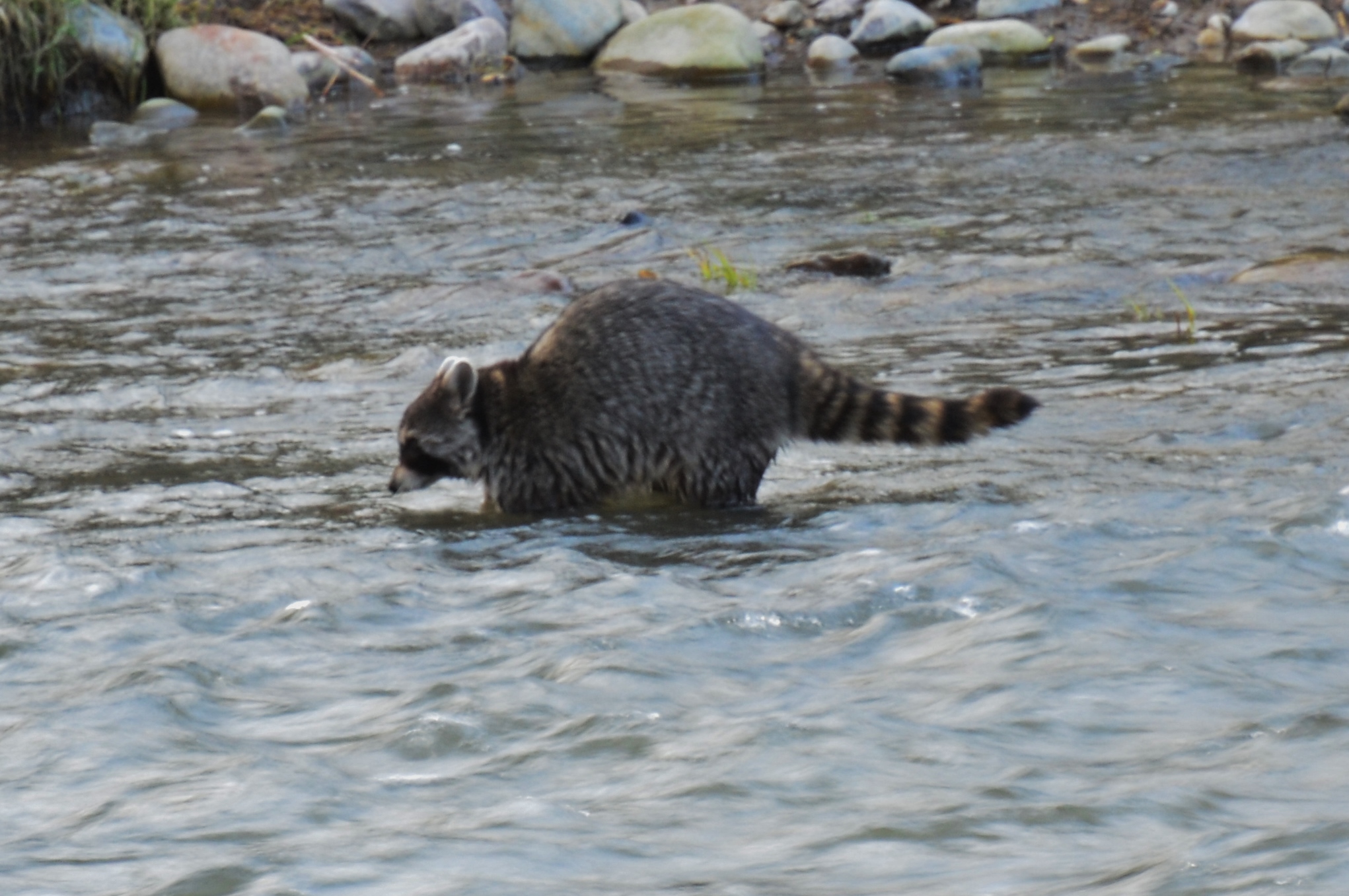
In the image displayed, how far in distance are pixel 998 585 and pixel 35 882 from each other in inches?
102

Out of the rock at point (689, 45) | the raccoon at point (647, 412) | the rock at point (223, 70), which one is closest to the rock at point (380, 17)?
the rock at point (689, 45)

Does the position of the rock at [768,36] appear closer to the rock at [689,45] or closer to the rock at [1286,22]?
the rock at [689,45]

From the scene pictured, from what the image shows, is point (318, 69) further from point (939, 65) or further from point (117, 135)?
point (939, 65)

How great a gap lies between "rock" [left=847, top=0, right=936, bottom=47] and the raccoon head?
1678 cm

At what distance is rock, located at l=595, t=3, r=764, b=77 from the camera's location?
21.1 meters

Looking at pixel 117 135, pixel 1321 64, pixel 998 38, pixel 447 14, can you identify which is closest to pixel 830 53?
pixel 998 38

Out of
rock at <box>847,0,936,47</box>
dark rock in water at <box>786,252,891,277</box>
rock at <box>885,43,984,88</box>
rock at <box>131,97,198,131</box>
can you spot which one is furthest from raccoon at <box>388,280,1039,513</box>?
rock at <box>847,0,936,47</box>

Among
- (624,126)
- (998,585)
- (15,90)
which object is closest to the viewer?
(998,585)

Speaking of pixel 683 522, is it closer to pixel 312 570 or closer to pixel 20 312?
pixel 312 570

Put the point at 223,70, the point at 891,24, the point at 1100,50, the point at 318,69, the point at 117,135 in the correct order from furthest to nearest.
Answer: the point at 891,24
the point at 1100,50
the point at 318,69
the point at 223,70
the point at 117,135

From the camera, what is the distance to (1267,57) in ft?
63.3

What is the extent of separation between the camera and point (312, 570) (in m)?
5.54

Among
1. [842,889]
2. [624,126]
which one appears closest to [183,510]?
[842,889]

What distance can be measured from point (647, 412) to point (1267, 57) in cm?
1483
